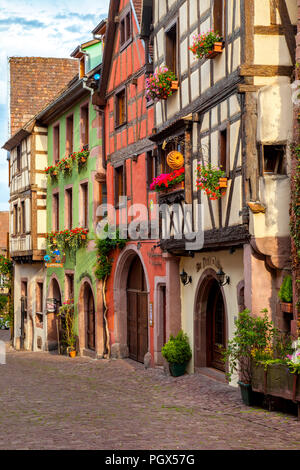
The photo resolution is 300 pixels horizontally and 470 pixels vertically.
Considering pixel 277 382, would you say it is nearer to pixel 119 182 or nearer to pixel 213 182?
pixel 213 182

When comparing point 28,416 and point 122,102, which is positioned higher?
point 122,102

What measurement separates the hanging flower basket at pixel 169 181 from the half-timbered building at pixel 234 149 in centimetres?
23

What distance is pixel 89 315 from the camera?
954 inches

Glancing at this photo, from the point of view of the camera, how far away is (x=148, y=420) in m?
11.0

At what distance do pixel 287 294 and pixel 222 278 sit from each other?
2.84m

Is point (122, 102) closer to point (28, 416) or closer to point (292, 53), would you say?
point (292, 53)

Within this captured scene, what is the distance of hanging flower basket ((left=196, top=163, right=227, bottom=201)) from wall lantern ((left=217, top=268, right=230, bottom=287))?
167cm

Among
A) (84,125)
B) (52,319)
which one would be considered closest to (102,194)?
(84,125)

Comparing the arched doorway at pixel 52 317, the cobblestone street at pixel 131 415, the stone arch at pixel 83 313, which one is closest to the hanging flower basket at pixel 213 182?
the cobblestone street at pixel 131 415

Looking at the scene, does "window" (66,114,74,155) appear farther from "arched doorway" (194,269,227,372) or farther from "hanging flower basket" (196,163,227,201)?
"hanging flower basket" (196,163,227,201)

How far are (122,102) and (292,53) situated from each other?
9.14 metres

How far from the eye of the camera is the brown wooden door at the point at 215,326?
51.1ft

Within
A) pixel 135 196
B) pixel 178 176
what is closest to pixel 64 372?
pixel 135 196

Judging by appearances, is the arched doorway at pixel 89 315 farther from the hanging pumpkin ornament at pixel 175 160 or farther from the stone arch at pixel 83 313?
the hanging pumpkin ornament at pixel 175 160
